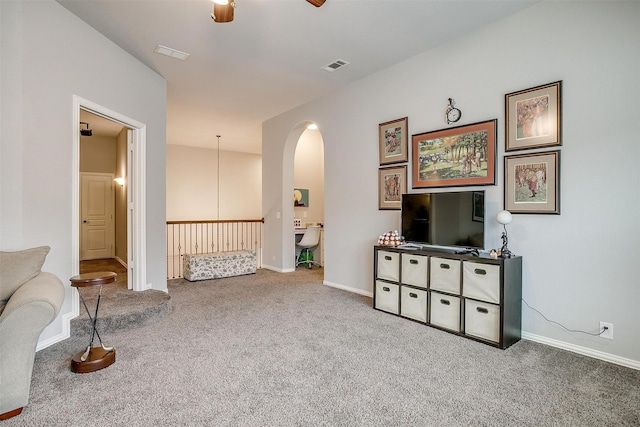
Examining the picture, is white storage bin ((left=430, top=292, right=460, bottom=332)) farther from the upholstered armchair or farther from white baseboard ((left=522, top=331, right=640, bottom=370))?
the upholstered armchair

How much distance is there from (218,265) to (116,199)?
402cm

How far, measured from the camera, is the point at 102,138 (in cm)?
800

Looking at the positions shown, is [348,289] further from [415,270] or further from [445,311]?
[445,311]

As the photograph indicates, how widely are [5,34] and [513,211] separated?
4.60 metres

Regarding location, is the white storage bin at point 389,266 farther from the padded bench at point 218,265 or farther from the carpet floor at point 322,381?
the padded bench at point 218,265

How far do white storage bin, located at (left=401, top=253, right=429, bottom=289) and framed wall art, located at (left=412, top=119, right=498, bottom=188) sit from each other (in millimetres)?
903

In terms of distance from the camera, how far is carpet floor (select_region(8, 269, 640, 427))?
1914 mm

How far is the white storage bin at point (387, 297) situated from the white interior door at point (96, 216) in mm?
7264

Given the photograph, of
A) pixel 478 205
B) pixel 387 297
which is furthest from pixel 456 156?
pixel 387 297

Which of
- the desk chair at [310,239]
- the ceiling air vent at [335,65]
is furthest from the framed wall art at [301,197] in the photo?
the ceiling air vent at [335,65]

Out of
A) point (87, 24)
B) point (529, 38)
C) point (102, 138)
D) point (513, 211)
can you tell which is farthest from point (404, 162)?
point (102, 138)

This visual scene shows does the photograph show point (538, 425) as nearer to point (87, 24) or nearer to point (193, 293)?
point (193, 293)

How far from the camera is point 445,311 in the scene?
330cm

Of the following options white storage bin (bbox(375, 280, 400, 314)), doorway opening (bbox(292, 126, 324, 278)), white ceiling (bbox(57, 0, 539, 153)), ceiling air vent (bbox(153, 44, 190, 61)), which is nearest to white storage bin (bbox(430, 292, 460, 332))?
white storage bin (bbox(375, 280, 400, 314))
